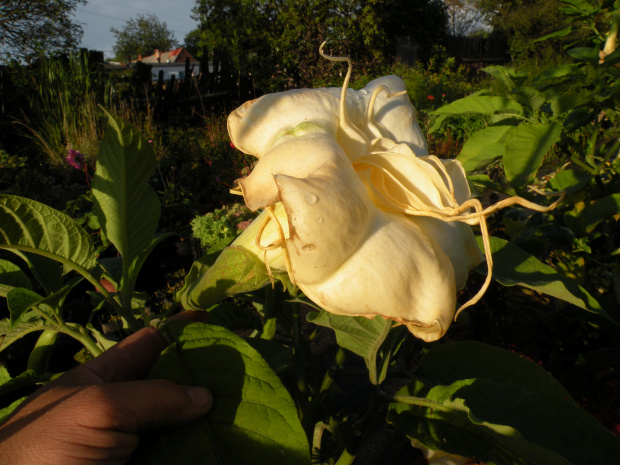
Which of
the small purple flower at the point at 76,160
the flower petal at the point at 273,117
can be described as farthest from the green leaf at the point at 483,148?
the small purple flower at the point at 76,160

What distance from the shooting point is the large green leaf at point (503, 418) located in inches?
23.6

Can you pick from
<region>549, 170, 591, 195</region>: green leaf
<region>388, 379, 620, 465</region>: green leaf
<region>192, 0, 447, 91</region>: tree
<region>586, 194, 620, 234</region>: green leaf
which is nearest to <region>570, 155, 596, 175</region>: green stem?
<region>549, 170, 591, 195</region>: green leaf

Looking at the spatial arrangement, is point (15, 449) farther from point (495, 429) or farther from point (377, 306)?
point (495, 429)

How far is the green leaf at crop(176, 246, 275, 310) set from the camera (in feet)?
1.78

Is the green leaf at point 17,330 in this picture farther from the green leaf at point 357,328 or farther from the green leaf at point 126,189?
the green leaf at point 357,328

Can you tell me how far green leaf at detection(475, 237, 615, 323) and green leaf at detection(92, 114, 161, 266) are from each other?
0.50m

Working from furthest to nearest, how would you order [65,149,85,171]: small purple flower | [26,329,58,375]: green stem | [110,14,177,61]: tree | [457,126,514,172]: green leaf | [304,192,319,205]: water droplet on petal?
[110,14,177,61]: tree
[65,149,85,171]: small purple flower
[457,126,514,172]: green leaf
[26,329,58,375]: green stem
[304,192,319,205]: water droplet on petal

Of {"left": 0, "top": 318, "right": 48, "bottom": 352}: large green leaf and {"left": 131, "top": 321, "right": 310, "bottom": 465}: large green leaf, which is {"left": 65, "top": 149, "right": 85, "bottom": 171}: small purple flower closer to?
{"left": 0, "top": 318, "right": 48, "bottom": 352}: large green leaf

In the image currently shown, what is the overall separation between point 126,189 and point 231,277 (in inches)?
8.6

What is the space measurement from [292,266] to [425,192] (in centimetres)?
18

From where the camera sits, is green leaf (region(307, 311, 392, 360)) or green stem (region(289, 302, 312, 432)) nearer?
green leaf (region(307, 311, 392, 360))

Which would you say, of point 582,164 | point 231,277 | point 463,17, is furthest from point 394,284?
point 463,17

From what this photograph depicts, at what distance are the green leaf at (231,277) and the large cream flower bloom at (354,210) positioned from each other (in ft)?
0.07

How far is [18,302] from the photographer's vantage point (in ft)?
2.09
